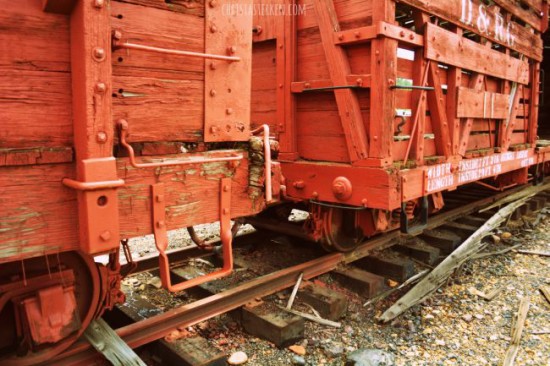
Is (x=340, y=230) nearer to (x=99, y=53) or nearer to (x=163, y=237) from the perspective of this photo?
(x=163, y=237)

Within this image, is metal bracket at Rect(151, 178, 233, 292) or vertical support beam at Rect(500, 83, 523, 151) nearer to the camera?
metal bracket at Rect(151, 178, 233, 292)

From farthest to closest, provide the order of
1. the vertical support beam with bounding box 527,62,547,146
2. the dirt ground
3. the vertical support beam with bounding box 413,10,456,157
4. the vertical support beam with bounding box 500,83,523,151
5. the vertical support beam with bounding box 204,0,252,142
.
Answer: the vertical support beam with bounding box 527,62,547,146 < the vertical support beam with bounding box 500,83,523,151 < the vertical support beam with bounding box 413,10,456,157 < the dirt ground < the vertical support beam with bounding box 204,0,252,142

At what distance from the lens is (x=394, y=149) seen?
4.04m

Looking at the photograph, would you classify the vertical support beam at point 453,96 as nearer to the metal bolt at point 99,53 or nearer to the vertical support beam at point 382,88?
the vertical support beam at point 382,88

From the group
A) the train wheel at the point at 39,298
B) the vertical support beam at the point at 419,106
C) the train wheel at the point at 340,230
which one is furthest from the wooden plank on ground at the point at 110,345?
the vertical support beam at the point at 419,106

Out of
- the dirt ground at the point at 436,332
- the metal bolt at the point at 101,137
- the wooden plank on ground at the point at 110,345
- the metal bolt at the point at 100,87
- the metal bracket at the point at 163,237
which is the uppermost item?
the metal bolt at the point at 100,87

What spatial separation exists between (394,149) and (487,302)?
174 centimetres

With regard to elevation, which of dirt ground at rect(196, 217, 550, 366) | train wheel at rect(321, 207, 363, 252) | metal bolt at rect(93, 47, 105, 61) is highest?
metal bolt at rect(93, 47, 105, 61)

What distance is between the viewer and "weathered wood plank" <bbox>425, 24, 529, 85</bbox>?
13.9ft

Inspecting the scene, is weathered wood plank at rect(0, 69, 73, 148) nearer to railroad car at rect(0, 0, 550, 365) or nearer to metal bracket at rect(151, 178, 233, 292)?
railroad car at rect(0, 0, 550, 365)

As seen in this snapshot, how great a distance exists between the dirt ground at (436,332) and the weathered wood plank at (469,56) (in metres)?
2.34

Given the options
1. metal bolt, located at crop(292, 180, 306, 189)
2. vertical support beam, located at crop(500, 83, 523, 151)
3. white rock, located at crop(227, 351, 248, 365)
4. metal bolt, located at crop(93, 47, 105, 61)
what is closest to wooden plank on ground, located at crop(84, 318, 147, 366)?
white rock, located at crop(227, 351, 248, 365)

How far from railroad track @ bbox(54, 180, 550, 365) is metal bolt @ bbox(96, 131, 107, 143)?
149cm

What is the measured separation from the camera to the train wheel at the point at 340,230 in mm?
Answer: 4520
